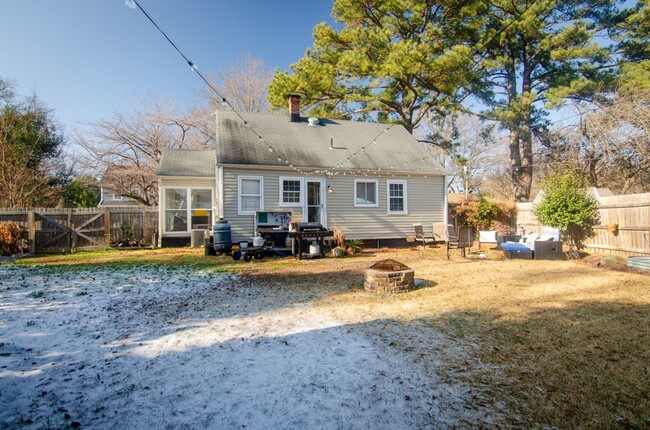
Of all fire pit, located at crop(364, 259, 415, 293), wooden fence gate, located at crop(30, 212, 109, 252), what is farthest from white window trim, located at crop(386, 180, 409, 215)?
wooden fence gate, located at crop(30, 212, 109, 252)

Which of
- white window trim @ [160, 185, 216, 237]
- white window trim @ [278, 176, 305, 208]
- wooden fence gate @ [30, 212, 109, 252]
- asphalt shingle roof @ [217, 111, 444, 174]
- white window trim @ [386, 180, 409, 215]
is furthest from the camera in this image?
white window trim @ [386, 180, 409, 215]

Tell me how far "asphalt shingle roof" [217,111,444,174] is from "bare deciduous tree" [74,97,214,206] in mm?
9283

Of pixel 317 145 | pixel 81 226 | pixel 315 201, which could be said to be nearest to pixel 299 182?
pixel 315 201

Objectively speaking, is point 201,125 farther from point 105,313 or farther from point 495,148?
point 495,148

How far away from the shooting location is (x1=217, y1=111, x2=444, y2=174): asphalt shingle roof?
40.1 ft

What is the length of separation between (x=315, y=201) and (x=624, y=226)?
31.9 feet

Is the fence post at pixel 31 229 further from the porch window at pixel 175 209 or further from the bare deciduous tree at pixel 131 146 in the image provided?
the bare deciduous tree at pixel 131 146

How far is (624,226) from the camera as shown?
31.2 feet

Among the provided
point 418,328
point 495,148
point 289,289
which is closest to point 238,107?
point 495,148

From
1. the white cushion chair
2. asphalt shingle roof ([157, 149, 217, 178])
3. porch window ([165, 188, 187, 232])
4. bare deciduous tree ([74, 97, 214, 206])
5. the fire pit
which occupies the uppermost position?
bare deciduous tree ([74, 97, 214, 206])

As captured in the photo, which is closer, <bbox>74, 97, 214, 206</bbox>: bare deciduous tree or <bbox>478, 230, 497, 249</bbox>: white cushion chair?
<bbox>478, 230, 497, 249</bbox>: white cushion chair

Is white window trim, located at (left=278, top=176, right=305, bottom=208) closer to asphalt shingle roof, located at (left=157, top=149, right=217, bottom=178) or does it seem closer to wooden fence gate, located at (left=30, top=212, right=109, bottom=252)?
asphalt shingle roof, located at (left=157, top=149, right=217, bottom=178)

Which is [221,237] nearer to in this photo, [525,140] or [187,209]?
[187,209]

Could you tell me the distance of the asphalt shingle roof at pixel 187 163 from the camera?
12.7m
